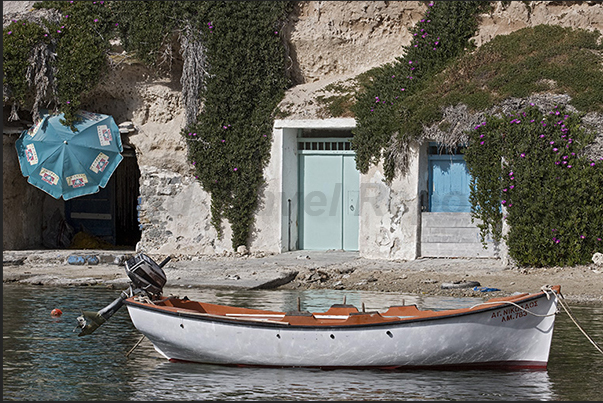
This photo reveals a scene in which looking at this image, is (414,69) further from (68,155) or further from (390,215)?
(68,155)

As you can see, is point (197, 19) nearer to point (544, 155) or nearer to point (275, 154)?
point (275, 154)

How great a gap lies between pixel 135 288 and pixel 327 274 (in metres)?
6.23

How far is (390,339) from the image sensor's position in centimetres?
929

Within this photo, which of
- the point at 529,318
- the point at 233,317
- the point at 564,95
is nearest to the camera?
the point at 529,318

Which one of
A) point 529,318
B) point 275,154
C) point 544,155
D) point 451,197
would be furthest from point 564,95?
point 529,318

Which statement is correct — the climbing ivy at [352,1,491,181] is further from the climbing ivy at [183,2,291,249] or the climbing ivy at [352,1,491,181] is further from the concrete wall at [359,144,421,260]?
the climbing ivy at [183,2,291,249]

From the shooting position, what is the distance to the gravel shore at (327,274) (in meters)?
14.3

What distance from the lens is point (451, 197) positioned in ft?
56.6

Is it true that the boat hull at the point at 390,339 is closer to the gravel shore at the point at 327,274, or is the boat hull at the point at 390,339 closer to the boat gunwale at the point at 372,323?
the boat gunwale at the point at 372,323

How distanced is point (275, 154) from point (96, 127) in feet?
13.5

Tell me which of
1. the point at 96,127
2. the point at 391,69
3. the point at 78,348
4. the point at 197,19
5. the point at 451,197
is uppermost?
the point at 197,19

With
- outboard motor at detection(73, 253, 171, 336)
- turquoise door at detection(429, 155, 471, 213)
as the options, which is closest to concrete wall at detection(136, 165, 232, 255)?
turquoise door at detection(429, 155, 471, 213)

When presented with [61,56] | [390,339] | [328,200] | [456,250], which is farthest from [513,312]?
[61,56]

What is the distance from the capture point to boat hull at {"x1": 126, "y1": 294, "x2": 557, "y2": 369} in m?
9.25
